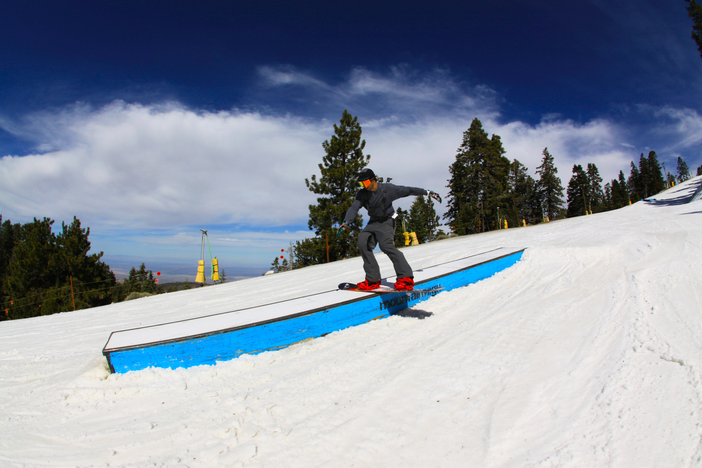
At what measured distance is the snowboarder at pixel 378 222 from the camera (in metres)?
4.59

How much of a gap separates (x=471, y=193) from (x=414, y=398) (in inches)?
1767

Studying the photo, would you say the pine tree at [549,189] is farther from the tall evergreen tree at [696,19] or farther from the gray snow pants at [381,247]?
the gray snow pants at [381,247]

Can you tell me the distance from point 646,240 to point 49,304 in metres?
29.8

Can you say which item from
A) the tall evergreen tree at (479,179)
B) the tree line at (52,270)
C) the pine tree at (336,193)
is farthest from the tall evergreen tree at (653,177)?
the tree line at (52,270)

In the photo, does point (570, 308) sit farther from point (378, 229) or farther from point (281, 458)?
point (281, 458)

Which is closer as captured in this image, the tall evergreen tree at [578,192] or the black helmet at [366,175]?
the black helmet at [366,175]

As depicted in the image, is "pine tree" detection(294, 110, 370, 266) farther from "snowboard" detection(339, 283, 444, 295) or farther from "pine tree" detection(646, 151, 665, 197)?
"pine tree" detection(646, 151, 665, 197)

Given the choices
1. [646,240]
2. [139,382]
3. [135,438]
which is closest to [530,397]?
[135,438]

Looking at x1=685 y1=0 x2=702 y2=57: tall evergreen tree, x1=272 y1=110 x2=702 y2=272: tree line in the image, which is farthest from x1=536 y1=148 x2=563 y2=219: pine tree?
x1=685 y1=0 x2=702 y2=57: tall evergreen tree

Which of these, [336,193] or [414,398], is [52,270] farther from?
[414,398]

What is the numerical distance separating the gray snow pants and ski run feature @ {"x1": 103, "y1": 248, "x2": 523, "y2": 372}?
1.33 feet

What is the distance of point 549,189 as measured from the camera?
210 feet

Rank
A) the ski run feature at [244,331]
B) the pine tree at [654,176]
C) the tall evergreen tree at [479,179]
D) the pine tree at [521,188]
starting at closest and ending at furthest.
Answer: the ski run feature at [244,331] < the tall evergreen tree at [479,179] < the pine tree at [521,188] < the pine tree at [654,176]

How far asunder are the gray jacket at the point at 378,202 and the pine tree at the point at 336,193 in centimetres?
1941
